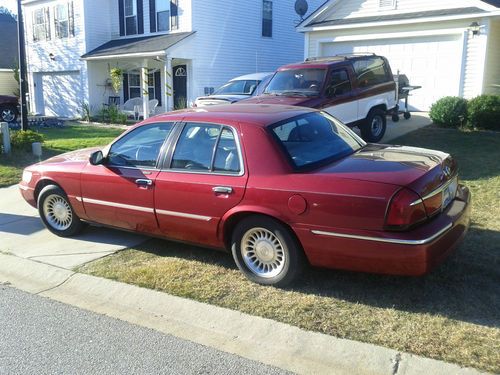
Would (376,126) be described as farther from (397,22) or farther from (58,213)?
(58,213)

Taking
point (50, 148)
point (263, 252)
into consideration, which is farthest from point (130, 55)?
point (263, 252)

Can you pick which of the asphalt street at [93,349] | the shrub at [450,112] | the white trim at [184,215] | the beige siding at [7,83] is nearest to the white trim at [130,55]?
the shrub at [450,112]

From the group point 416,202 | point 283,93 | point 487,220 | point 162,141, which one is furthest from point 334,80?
point 416,202

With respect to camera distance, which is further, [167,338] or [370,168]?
[370,168]

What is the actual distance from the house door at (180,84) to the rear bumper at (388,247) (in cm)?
1834

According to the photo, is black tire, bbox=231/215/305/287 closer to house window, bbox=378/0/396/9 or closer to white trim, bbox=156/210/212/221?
white trim, bbox=156/210/212/221

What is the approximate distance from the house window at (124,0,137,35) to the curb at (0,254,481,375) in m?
20.2

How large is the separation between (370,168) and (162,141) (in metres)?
2.18

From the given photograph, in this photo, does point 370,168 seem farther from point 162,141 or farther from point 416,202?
point 162,141

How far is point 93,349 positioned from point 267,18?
21.8 meters

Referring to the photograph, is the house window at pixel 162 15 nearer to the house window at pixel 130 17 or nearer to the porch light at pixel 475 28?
the house window at pixel 130 17

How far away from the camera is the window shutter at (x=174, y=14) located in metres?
21.2

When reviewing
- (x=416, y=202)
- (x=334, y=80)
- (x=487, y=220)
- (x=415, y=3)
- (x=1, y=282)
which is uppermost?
(x=415, y=3)

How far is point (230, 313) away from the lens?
4180 millimetres
